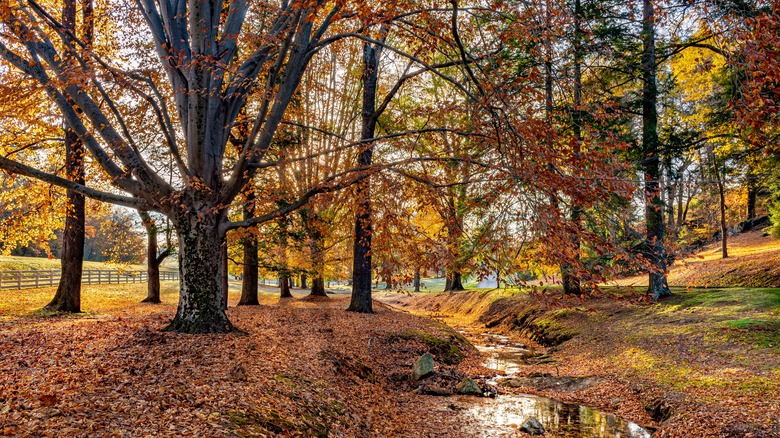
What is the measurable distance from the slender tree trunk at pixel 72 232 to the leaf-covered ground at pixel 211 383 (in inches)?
141

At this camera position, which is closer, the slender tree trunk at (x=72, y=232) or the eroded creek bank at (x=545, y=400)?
the eroded creek bank at (x=545, y=400)

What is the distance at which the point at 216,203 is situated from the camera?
909 cm

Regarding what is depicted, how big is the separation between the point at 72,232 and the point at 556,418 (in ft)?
48.1

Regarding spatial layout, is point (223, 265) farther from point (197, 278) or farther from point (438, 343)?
point (438, 343)

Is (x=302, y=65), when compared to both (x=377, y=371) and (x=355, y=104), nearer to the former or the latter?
(x=377, y=371)

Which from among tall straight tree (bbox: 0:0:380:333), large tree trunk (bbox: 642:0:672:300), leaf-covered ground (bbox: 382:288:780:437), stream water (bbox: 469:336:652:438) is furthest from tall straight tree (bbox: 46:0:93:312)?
large tree trunk (bbox: 642:0:672:300)

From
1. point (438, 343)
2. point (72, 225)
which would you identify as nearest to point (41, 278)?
point (72, 225)

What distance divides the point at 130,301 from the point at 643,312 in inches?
934

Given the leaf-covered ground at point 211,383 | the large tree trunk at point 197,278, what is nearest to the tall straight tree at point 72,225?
the leaf-covered ground at point 211,383

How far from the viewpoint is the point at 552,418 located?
7.73 m

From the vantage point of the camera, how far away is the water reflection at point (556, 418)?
7.04 m

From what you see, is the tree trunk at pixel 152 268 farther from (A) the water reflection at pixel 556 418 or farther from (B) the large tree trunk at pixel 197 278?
(A) the water reflection at pixel 556 418

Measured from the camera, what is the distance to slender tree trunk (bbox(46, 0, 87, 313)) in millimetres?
13125

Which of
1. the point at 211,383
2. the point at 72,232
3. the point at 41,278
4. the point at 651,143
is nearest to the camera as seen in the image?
the point at 211,383
